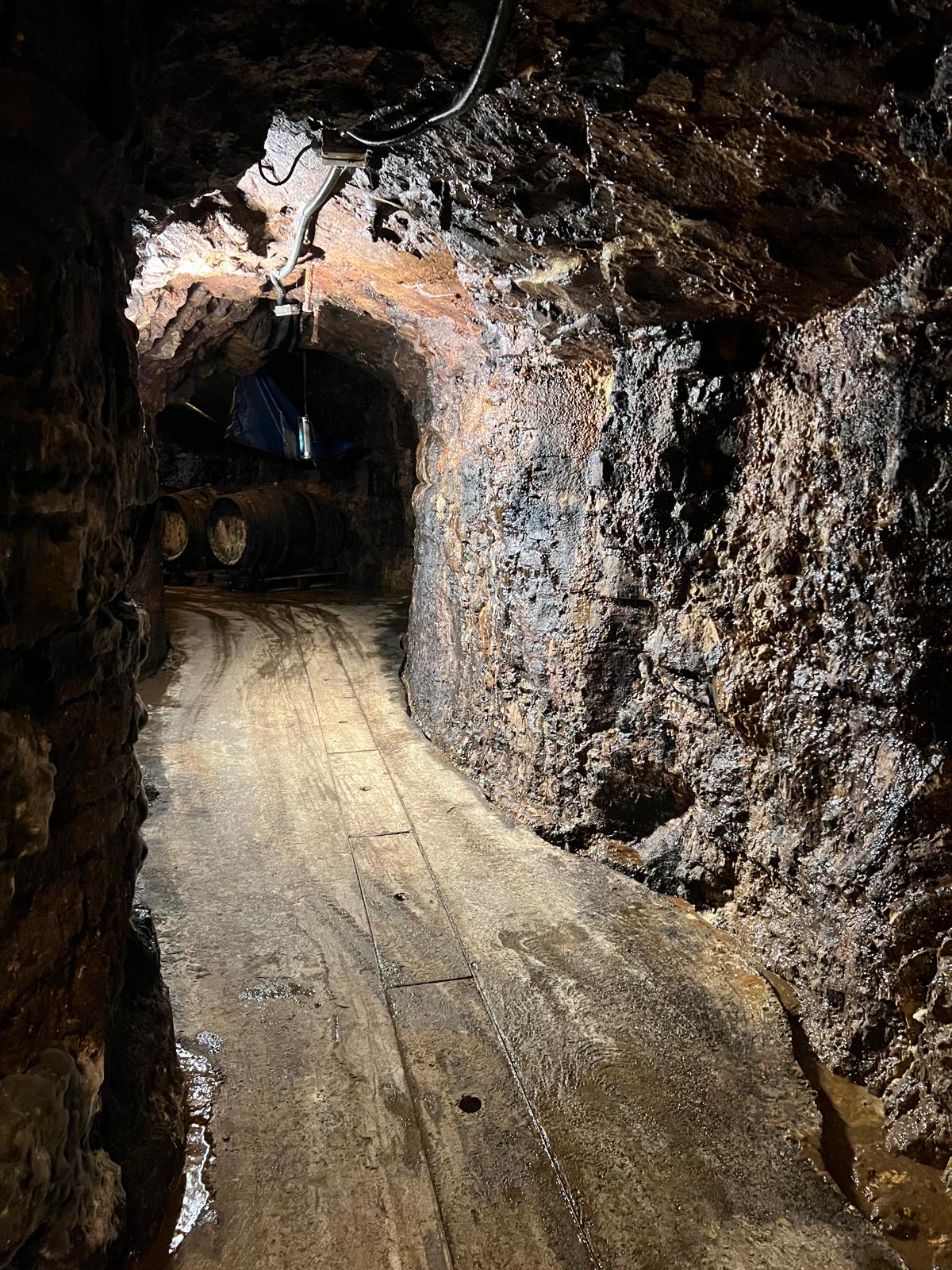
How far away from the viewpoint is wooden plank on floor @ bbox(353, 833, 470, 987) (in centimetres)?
304

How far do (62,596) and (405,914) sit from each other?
2.13m

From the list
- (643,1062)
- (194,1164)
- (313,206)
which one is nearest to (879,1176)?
(643,1062)

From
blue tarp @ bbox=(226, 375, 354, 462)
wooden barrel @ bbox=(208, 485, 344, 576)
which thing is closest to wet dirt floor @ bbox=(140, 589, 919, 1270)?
wooden barrel @ bbox=(208, 485, 344, 576)

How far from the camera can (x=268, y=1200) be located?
2123 mm

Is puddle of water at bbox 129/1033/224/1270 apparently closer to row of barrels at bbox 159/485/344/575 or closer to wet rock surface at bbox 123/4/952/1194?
wet rock surface at bbox 123/4/952/1194

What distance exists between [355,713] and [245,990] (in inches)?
114

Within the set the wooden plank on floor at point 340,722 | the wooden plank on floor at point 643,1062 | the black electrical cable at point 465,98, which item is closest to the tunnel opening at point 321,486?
the wooden plank on floor at point 340,722

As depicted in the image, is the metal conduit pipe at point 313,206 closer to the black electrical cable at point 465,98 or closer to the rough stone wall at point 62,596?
the black electrical cable at point 465,98

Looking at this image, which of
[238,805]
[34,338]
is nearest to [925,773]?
[34,338]

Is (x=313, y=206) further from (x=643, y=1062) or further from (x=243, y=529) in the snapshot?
(x=243, y=529)

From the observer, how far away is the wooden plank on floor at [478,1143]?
2.06m

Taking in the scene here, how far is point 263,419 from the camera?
948 cm

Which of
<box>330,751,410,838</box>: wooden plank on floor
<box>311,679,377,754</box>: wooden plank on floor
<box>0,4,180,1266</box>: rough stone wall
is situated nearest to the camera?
<box>0,4,180,1266</box>: rough stone wall

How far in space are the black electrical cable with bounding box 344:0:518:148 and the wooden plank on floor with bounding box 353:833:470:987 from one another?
2487 mm
